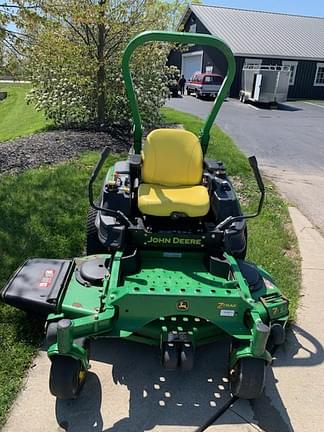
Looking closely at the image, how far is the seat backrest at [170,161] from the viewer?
12.0ft

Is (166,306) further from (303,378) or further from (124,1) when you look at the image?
(124,1)

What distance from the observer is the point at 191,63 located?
28.6m

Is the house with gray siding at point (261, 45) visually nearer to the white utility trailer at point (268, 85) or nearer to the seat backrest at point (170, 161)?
the white utility trailer at point (268, 85)

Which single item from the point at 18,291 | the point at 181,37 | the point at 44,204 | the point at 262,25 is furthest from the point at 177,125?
the point at 262,25

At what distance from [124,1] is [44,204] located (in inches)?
209

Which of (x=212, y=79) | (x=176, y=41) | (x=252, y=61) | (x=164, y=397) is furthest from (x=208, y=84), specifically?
(x=164, y=397)

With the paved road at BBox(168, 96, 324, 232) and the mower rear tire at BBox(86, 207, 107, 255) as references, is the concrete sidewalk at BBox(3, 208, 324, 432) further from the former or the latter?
the paved road at BBox(168, 96, 324, 232)

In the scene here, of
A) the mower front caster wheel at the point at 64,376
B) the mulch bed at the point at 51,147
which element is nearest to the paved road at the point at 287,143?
the mulch bed at the point at 51,147

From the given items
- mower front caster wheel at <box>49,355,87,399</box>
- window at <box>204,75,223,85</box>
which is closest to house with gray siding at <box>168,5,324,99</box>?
window at <box>204,75,223,85</box>

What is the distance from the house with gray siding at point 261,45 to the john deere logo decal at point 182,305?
2219 cm

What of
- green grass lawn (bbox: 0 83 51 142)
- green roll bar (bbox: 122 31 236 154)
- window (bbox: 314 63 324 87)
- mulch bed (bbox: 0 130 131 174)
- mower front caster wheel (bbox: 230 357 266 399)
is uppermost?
green roll bar (bbox: 122 31 236 154)

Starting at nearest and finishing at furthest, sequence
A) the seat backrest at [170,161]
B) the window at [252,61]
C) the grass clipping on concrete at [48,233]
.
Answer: the grass clipping on concrete at [48,233] → the seat backrest at [170,161] → the window at [252,61]

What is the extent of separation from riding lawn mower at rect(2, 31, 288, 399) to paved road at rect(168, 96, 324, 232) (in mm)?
2598

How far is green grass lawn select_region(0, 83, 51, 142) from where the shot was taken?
480 inches
